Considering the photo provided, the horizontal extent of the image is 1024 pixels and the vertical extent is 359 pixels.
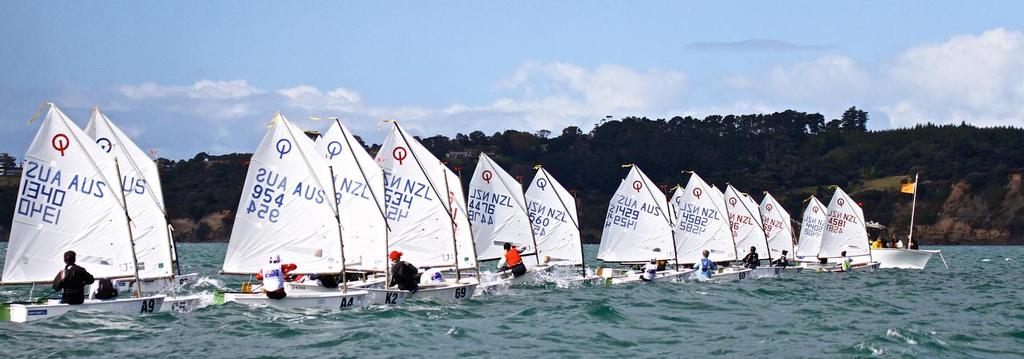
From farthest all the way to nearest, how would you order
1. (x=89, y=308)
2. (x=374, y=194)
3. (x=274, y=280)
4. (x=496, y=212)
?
(x=496, y=212), (x=374, y=194), (x=274, y=280), (x=89, y=308)

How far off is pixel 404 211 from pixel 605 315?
926 cm

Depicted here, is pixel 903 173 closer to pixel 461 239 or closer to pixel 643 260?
pixel 643 260

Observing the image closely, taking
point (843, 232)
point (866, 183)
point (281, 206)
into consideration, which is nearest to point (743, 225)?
point (843, 232)

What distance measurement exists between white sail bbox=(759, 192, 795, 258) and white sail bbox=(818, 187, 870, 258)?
19.2ft

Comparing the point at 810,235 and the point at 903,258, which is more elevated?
the point at 810,235

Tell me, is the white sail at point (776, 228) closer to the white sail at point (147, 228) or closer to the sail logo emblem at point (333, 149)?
the sail logo emblem at point (333, 149)

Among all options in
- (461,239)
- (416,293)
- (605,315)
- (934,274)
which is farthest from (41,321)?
(934,274)

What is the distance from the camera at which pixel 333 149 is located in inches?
1491

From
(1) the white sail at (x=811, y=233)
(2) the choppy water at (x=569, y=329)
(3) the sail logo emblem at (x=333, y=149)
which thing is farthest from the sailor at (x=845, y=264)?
(3) the sail logo emblem at (x=333, y=149)

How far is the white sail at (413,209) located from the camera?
40156 millimetres

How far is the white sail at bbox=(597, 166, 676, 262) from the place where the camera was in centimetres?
5509

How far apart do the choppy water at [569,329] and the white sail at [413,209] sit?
2.53m

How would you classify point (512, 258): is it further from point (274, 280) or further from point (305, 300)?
point (274, 280)

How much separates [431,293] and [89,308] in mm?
9733
